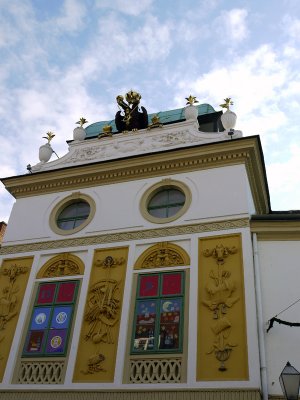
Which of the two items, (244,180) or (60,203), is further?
(60,203)

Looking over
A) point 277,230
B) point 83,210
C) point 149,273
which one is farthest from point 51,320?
point 277,230

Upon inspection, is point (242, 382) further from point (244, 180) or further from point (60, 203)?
point (60, 203)

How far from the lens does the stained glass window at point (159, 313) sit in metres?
12.1

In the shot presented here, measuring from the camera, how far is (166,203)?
1518cm

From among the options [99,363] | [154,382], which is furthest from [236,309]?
[99,363]

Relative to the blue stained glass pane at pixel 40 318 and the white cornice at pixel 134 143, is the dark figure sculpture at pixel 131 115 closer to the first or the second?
the white cornice at pixel 134 143

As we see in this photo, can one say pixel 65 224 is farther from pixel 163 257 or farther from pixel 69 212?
pixel 163 257

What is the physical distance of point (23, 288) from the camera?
1473 cm

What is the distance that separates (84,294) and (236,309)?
4.40m

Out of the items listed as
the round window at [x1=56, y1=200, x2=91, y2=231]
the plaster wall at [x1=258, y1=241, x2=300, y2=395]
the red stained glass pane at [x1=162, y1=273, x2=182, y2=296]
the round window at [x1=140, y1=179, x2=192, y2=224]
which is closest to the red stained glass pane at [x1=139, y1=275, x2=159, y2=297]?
the red stained glass pane at [x1=162, y1=273, x2=182, y2=296]

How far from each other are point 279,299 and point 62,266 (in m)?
6.52

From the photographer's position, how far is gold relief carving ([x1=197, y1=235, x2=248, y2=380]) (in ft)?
36.8

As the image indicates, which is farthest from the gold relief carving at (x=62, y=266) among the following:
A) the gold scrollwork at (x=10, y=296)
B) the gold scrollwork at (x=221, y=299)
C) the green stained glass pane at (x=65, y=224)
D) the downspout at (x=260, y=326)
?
the downspout at (x=260, y=326)

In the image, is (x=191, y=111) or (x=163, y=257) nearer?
(x=163, y=257)
